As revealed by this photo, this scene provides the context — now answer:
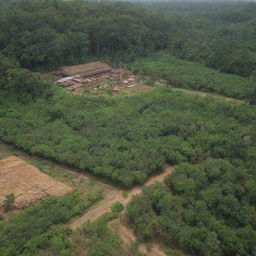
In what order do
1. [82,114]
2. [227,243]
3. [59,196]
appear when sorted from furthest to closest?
[82,114]
[59,196]
[227,243]

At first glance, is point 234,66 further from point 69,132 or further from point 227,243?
point 227,243

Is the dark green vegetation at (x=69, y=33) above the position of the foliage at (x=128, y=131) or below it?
above

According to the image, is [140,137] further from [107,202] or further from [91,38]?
[91,38]

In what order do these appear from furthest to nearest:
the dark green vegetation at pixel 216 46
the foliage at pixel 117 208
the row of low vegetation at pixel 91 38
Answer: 1. the dark green vegetation at pixel 216 46
2. the row of low vegetation at pixel 91 38
3. the foliage at pixel 117 208

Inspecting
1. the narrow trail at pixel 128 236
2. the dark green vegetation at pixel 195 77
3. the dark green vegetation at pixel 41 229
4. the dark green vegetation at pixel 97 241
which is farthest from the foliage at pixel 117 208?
the dark green vegetation at pixel 195 77

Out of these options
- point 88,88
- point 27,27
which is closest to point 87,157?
point 88,88

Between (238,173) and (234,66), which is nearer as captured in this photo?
(238,173)

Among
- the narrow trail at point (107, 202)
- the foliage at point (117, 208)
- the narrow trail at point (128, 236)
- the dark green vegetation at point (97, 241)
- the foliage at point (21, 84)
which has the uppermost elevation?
the foliage at point (21, 84)

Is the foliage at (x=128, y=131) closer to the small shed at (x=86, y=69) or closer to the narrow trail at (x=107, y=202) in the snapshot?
the narrow trail at (x=107, y=202)

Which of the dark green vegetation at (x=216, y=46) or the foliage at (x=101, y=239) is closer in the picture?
the foliage at (x=101, y=239)
